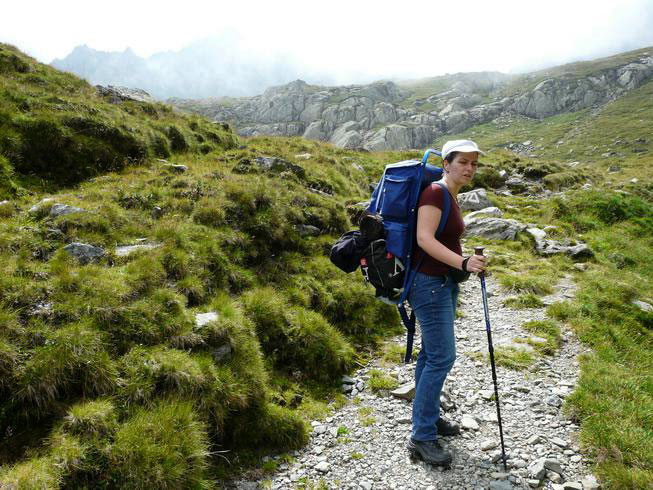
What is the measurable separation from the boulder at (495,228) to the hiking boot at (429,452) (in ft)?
51.1

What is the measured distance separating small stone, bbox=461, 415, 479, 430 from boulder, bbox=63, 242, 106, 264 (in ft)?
27.9

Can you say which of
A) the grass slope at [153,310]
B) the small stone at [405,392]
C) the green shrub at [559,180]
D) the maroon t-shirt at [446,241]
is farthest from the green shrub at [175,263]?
the green shrub at [559,180]

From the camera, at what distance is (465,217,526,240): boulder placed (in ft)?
63.1

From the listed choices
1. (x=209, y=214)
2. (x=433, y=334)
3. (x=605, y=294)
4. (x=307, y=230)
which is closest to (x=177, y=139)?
(x=209, y=214)

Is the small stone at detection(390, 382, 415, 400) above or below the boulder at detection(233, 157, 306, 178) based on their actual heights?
below

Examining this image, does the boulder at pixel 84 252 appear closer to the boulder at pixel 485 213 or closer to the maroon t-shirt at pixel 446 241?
the maroon t-shirt at pixel 446 241

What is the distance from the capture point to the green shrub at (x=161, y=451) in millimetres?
4637

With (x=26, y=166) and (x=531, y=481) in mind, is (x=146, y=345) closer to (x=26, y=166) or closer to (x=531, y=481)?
(x=531, y=481)

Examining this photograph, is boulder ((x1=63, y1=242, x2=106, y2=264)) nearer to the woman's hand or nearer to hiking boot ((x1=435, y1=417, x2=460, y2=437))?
the woman's hand

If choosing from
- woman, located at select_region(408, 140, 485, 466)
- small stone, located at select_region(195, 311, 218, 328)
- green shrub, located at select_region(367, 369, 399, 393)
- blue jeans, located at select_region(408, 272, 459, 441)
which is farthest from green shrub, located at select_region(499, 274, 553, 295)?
small stone, located at select_region(195, 311, 218, 328)

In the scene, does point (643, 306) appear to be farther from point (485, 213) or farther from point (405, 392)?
point (485, 213)

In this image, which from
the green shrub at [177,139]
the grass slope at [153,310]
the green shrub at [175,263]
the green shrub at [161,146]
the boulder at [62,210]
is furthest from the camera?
the green shrub at [177,139]

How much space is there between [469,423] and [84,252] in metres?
8.97

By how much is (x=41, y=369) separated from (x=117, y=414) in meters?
→ 1.37
